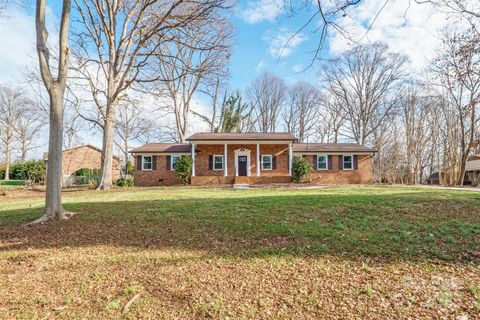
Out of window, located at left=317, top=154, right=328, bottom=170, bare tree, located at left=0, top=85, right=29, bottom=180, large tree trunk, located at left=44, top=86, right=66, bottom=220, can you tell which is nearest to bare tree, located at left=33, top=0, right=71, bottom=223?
large tree trunk, located at left=44, top=86, right=66, bottom=220

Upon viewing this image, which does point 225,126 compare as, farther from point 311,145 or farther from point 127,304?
point 127,304

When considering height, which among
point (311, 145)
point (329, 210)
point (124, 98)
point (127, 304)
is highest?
point (124, 98)

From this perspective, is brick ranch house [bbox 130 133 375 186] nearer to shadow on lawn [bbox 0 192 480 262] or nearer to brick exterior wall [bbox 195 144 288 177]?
brick exterior wall [bbox 195 144 288 177]

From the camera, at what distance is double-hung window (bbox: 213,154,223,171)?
21.2 m

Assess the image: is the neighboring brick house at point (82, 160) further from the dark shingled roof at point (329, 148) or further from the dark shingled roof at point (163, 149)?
the dark shingled roof at point (329, 148)

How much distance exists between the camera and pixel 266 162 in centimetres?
2116

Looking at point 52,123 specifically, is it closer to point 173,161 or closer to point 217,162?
point 217,162

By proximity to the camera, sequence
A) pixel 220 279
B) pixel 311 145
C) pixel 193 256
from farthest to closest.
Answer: pixel 311 145 → pixel 193 256 → pixel 220 279

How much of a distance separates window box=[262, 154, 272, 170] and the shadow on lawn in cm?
1331

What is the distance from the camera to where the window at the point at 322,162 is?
2147cm

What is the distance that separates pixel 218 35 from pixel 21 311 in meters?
9.29

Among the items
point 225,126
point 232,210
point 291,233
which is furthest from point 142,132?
point 291,233

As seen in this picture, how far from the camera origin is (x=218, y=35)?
9.77 m

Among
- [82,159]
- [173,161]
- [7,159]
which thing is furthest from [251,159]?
[7,159]
